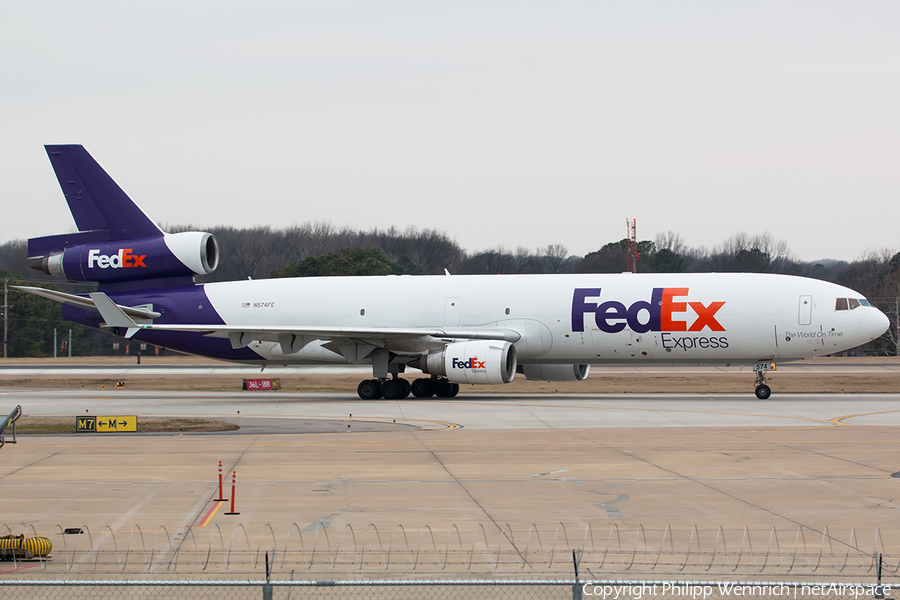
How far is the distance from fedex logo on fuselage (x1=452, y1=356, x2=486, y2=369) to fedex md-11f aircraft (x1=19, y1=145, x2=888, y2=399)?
0.05 m

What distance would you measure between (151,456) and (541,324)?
19.3 metres

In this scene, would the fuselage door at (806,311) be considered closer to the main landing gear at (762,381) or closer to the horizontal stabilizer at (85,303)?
the main landing gear at (762,381)

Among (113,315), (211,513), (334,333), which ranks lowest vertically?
(211,513)

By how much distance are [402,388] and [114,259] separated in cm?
1392

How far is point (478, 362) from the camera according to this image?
34156 mm

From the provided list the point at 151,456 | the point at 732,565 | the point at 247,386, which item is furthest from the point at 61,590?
the point at 247,386

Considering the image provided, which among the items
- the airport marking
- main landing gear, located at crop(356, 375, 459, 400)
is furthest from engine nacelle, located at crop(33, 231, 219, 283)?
the airport marking

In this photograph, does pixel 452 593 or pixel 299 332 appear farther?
pixel 299 332

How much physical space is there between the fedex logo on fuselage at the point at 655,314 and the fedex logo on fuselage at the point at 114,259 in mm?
19150

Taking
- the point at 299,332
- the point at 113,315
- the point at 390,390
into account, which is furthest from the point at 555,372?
the point at 113,315

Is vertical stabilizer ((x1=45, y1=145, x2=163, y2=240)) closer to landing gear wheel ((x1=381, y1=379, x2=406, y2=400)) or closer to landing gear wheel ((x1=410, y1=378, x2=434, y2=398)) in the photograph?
landing gear wheel ((x1=381, y1=379, x2=406, y2=400))

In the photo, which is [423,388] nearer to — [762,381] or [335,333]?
[335,333]

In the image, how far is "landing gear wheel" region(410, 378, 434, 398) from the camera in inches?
1491

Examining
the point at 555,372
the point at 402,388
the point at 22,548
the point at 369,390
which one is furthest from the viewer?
the point at 555,372
